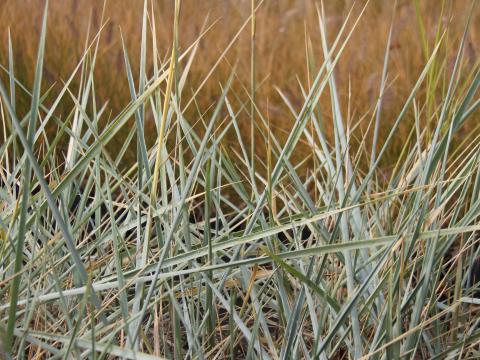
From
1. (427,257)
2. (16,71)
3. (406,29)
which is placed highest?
(427,257)

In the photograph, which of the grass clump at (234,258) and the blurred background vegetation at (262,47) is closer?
the grass clump at (234,258)

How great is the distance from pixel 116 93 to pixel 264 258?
1128mm

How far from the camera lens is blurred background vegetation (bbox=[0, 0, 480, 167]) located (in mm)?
1793

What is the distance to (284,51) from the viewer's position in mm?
1962

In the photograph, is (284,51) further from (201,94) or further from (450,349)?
(450,349)

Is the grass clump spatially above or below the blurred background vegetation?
above

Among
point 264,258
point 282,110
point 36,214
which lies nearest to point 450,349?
point 264,258

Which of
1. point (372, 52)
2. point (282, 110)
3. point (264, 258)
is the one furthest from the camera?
point (372, 52)

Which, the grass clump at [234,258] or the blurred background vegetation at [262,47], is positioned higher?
the grass clump at [234,258]

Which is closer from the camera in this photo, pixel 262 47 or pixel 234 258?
pixel 234 258

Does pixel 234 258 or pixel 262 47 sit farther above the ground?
pixel 234 258

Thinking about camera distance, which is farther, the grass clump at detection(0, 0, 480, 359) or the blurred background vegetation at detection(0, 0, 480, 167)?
the blurred background vegetation at detection(0, 0, 480, 167)

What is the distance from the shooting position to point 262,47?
196 centimetres

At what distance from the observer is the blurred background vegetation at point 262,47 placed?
1793 millimetres
